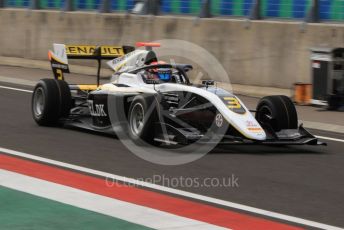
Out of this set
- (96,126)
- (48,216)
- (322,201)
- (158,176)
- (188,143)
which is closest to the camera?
(48,216)

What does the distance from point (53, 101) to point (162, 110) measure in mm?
2173

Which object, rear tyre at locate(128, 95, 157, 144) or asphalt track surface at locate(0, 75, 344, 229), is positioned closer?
asphalt track surface at locate(0, 75, 344, 229)

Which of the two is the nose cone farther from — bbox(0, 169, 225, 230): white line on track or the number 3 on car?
bbox(0, 169, 225, 230): white line on track

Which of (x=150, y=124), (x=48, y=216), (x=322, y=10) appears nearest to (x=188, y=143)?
(x=150, y=124)

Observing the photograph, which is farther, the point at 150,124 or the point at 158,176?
the point at 150,124

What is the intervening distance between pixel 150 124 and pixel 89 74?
1110cm

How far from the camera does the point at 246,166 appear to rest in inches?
384

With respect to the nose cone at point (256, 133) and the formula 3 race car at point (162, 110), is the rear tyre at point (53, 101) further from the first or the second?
the nose cone at point (256, 133)

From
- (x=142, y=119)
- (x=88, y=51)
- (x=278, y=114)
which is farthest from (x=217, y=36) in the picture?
(x=142, y=119)

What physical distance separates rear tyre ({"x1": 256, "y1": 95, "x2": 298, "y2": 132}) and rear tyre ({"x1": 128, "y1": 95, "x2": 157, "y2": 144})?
1.49m

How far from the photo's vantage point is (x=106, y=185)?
838cm

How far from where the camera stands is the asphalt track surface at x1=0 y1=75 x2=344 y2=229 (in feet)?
26.0

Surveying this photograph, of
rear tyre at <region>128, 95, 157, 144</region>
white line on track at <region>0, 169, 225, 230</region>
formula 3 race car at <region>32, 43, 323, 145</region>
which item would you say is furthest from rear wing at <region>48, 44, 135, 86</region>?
white line on track at <region>0, 169, 225, 230</region>

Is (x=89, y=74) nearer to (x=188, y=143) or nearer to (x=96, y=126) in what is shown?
(x=96, y=126)
